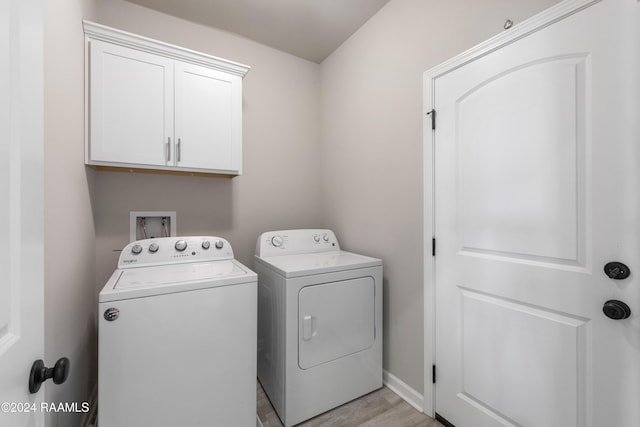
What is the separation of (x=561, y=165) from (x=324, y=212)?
181 cm

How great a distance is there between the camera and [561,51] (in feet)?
3.62

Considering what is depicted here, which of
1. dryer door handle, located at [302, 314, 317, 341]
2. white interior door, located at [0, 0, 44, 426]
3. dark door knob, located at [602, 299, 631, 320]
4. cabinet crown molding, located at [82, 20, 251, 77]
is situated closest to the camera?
white interior door, located at [0, 0, 44, 426]

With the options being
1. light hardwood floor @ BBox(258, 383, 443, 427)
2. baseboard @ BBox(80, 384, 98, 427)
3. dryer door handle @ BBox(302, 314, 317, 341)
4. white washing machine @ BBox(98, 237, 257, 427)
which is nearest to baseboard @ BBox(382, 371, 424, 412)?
light hardwood floor @ BBox(258, 383, 443, 427)

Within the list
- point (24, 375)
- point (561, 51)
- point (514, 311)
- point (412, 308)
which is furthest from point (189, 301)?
point (561, 51)

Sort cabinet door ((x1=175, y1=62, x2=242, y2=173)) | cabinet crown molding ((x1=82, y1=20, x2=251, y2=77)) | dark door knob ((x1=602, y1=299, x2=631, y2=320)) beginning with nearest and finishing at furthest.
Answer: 1. dark door knob ((x1=602, y1=299, x2=631, y2=320))
2. cabinet crown molding ((x1=82, y1=20, x2=251, y2=77))
3. cabinet door ((x1=175, y1=62, x2=242, y2=173))

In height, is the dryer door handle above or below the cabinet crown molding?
below

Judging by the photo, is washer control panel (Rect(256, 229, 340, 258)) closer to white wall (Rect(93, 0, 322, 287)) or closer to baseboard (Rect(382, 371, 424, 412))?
white wall (Rect(93, 0, 322, 287))

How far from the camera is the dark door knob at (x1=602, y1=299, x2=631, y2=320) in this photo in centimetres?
95

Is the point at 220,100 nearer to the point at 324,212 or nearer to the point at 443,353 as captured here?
the point at 324,212

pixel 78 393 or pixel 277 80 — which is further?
pixel 277 80

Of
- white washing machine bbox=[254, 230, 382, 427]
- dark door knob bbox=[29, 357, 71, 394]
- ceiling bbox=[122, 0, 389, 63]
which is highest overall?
ceiling bbox=[122, 0, 389, 63]

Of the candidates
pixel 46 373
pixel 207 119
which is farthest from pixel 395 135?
pixel 46 373

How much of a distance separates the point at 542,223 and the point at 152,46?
89.0 inches

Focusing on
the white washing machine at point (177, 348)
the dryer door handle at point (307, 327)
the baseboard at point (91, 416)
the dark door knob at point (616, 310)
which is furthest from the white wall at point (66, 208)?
the dark door knob at point (616, 310)
